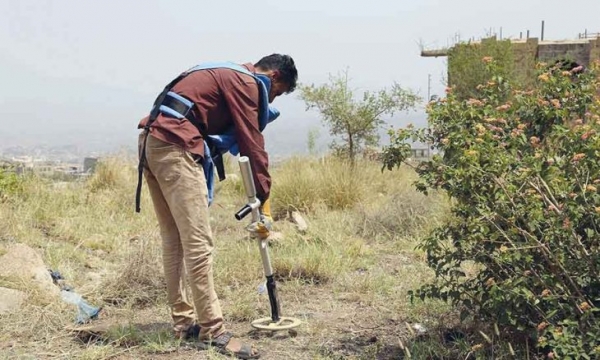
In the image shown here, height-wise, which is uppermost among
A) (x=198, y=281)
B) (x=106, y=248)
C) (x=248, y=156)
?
(x=248, y=156)

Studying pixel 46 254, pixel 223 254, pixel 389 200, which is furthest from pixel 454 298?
pixel 389 200

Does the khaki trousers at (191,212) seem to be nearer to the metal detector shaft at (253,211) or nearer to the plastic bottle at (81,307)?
the metal detector shaft at (253,211)

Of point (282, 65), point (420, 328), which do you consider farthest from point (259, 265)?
point (282, 65)

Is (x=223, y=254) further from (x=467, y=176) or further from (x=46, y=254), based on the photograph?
(x=467, y=176)

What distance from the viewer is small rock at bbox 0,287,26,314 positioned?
4539 mm

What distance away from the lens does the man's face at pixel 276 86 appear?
4.01 metres

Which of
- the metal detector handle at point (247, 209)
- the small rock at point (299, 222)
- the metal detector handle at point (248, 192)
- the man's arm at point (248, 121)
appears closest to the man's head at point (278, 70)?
the man's arm at point (248, 121)

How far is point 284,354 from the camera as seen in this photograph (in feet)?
12.8

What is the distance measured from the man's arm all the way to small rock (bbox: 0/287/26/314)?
2.01 m

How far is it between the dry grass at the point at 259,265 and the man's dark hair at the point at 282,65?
1.59 metres

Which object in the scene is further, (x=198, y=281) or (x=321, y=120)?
(x=321, y=120)

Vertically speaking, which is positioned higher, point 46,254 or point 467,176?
point 467,176

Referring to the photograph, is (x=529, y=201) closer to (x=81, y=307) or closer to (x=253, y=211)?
(x=253, y=211)

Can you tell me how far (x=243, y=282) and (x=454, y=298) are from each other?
7.65ft
